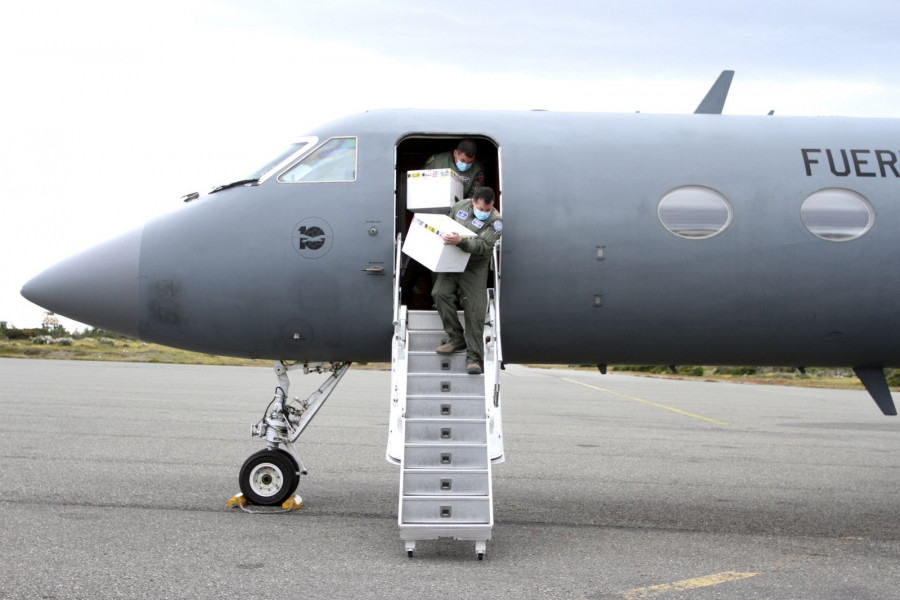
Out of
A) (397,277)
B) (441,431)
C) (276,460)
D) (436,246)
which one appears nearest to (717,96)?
(436,246)

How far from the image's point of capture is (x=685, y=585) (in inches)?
268

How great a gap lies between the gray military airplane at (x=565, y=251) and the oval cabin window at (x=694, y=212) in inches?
0.5

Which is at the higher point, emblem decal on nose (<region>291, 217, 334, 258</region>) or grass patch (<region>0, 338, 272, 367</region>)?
emblem decal on nose (<region>291, 217, 334, 258</region>)

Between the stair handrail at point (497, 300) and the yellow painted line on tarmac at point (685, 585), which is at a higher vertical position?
the stair handrail at point (497, 300)

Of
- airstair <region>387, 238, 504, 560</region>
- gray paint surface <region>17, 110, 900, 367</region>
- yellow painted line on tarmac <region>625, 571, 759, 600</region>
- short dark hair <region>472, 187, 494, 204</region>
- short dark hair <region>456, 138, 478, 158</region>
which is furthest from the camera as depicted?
short dark hair <region>456, 138, 478, 158</region>

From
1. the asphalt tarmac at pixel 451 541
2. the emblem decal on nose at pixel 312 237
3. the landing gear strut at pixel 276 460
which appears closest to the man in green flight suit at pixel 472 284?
the emblem decal on nose at pixel 312 237

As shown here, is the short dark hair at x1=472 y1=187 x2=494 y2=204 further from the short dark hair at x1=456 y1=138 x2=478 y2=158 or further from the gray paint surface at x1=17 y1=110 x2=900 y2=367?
the short dark hair at x1=456 y1=138 x2=478 y2=158

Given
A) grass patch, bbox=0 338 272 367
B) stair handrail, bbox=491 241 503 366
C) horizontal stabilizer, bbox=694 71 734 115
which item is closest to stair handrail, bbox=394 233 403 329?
stair handrail, bbox=491 241 503 366

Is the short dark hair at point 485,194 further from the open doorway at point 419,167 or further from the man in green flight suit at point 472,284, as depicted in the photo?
the open doorway at point 419,167

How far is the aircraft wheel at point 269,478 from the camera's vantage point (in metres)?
9.09

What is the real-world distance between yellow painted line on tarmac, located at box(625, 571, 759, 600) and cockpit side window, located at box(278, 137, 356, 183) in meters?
4.48

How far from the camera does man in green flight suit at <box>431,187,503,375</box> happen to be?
799 centimetres

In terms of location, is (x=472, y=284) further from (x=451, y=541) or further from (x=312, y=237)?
(x=451, y=541)

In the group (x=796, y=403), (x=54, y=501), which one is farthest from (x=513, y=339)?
(x=796, y=403)
